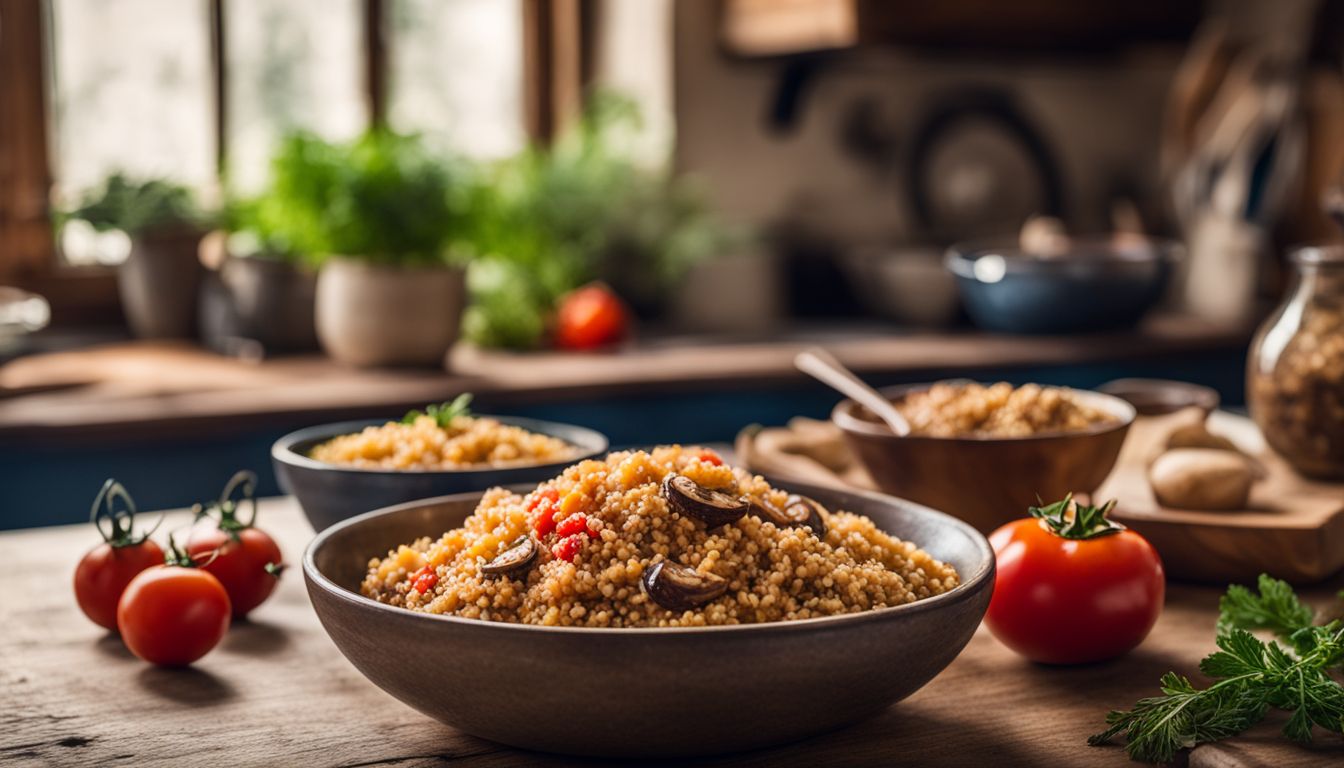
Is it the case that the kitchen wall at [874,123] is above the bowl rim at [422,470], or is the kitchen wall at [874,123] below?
above

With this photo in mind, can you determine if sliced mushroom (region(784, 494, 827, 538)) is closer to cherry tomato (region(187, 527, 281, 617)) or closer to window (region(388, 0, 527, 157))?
cherry tomato (region(187, 527, 281, 617))

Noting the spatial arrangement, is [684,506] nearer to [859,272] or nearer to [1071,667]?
[1071,667]

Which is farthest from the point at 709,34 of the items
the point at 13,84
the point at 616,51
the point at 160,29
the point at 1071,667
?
the point at 1071,667

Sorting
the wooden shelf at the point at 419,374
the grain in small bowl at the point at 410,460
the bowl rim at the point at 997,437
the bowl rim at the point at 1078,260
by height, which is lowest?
the wooden shelf at the point at 419,374

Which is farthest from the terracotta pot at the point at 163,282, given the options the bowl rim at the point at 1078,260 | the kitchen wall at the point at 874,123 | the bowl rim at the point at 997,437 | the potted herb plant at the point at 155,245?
the bowl rim at the point at 997,437

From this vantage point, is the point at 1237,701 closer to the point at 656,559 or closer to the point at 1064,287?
the point at 656,559

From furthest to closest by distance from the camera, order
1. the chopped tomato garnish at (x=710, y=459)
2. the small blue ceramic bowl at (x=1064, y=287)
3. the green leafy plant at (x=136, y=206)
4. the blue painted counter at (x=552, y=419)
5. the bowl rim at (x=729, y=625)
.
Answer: the small blue ceramic bowl at (x=1064, y=287), the green leafy plant at (x=136, y=206), the blue painted counter at (x=552, y=419), the chopped tomato garnish at (x=710, y=459), the bowl rim at (x=729, y=625)

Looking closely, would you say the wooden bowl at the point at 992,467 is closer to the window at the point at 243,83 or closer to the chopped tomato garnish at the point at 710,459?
the chopped tomato garnish at the point at 710,459

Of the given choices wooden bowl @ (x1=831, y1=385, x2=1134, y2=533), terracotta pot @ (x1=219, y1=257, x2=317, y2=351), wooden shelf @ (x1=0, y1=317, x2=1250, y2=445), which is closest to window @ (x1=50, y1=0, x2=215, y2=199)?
terracotta pot @ (x1=219, y1=257, x2=317, y2=351)
